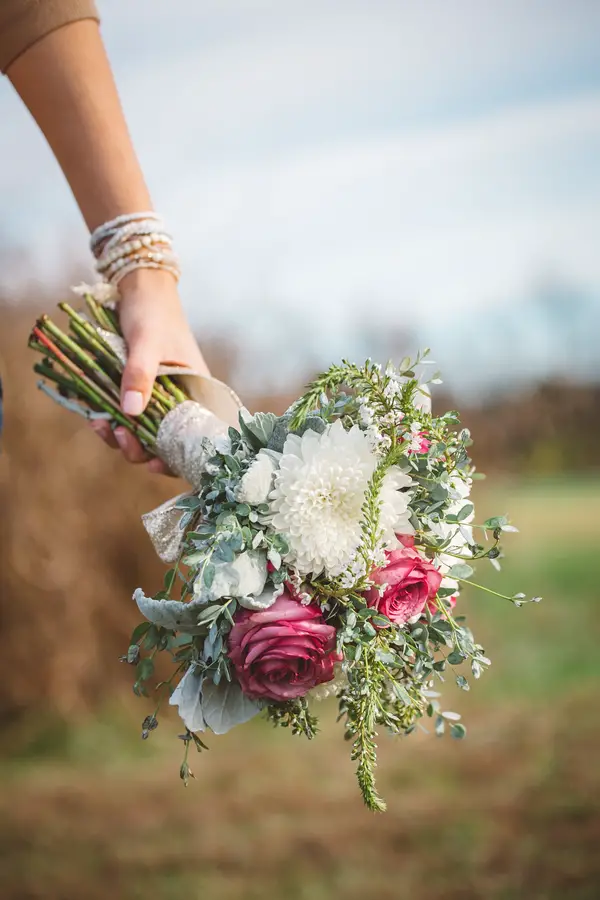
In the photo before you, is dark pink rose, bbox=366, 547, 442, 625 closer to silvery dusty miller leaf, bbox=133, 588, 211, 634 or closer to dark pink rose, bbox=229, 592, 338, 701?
dark pink rose, bbox=229, 592, 338, 701

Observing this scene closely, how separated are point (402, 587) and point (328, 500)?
115 mm

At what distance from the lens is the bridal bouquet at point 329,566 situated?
86cm

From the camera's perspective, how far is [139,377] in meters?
1.28

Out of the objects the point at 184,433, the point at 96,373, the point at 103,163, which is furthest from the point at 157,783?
the point at 103,163

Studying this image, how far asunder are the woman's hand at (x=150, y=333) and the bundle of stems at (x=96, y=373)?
27 mm

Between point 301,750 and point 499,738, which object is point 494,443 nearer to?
point 499,738

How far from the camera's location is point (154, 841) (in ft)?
10.8

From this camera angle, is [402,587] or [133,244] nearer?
[402,587]

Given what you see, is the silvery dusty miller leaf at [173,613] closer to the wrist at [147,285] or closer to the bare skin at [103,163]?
the bare skin at [103,163]

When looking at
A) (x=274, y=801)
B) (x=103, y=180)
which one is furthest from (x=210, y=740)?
(x=103, y=180)

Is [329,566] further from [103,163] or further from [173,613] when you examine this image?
[103,163]

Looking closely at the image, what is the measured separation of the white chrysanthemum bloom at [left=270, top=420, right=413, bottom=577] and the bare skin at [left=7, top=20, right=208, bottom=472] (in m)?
0.47

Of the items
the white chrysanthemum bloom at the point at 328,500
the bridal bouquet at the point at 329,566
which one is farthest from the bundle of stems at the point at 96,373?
the white chrysanthemum bloom at the point at 328,500

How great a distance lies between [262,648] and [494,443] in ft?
14.0
